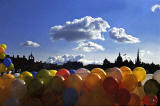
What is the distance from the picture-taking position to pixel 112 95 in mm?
5215

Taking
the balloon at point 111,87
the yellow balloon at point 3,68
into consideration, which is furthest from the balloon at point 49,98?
the yellow balloon at point 3,68

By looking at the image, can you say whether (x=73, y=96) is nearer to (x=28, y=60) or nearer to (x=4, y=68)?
(x=4, y=68)

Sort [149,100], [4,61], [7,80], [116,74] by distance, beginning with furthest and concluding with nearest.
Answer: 1. [4,61]
2. [116,74]
3. [7,80]
4. [149,100]

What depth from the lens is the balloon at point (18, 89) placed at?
551 cm

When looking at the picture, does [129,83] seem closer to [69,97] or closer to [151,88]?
[151,88]

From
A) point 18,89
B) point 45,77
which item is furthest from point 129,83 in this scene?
point 18,89

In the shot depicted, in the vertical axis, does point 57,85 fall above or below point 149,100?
above

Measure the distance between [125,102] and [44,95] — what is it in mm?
2057

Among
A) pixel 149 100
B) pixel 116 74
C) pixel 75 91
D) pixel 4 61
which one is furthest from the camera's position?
pixel 4 61

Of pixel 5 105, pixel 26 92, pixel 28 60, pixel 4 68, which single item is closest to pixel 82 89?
pixel 26 92

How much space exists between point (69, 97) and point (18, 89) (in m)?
1.43

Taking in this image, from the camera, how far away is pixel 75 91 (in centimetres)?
523

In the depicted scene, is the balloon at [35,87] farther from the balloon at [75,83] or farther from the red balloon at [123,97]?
the red balloon at [123,97]

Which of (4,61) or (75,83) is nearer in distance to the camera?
(75,83)
